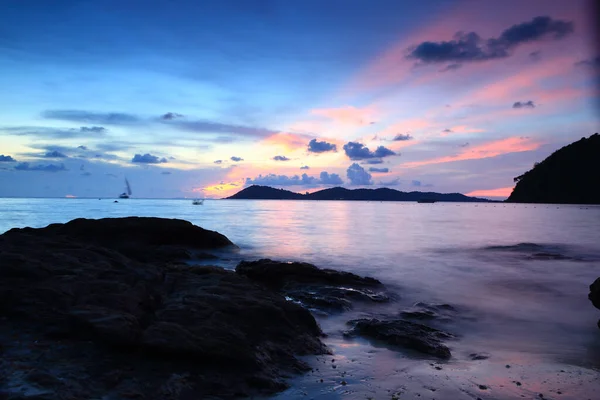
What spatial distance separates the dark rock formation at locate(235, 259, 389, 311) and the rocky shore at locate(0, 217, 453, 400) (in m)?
2.27

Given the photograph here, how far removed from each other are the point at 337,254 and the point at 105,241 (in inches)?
588

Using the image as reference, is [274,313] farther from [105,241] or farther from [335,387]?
[105,241]

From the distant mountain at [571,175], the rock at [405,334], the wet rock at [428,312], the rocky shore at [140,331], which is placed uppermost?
the distant mountain at [571,175]

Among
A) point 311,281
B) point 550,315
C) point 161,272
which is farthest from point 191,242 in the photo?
point 550,315

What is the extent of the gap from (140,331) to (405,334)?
560cm

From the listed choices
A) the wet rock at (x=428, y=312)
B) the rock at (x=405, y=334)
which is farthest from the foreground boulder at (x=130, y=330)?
the wet rock at (x=428, y=312)

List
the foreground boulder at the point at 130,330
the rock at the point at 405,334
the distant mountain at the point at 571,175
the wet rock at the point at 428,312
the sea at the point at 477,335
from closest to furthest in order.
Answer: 1. the foreground boulder at the point at 130,330
2. the sea at the point at 477,335
3. the rock at the point at 405,334
4. the wet rock at the point at 428,312
5. the distant mountain at the point at 571,175

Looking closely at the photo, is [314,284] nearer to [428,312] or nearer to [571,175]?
[428,312]

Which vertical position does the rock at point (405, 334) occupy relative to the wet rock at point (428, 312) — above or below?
above

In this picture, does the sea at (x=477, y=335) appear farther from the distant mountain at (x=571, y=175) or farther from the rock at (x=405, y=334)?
the distant mountain at (x=571, y=175)

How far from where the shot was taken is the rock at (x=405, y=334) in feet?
26.6

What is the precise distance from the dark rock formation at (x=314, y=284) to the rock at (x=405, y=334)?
6.87ft

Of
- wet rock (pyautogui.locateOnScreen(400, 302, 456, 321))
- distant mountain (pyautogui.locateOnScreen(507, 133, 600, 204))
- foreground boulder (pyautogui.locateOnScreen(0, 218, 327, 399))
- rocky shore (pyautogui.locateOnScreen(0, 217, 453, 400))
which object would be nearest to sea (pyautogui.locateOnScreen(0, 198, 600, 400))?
wet rock (pyautogui.locateOnScreen(400, 302, 456, 321))

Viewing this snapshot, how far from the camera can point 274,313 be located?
25.4ft
